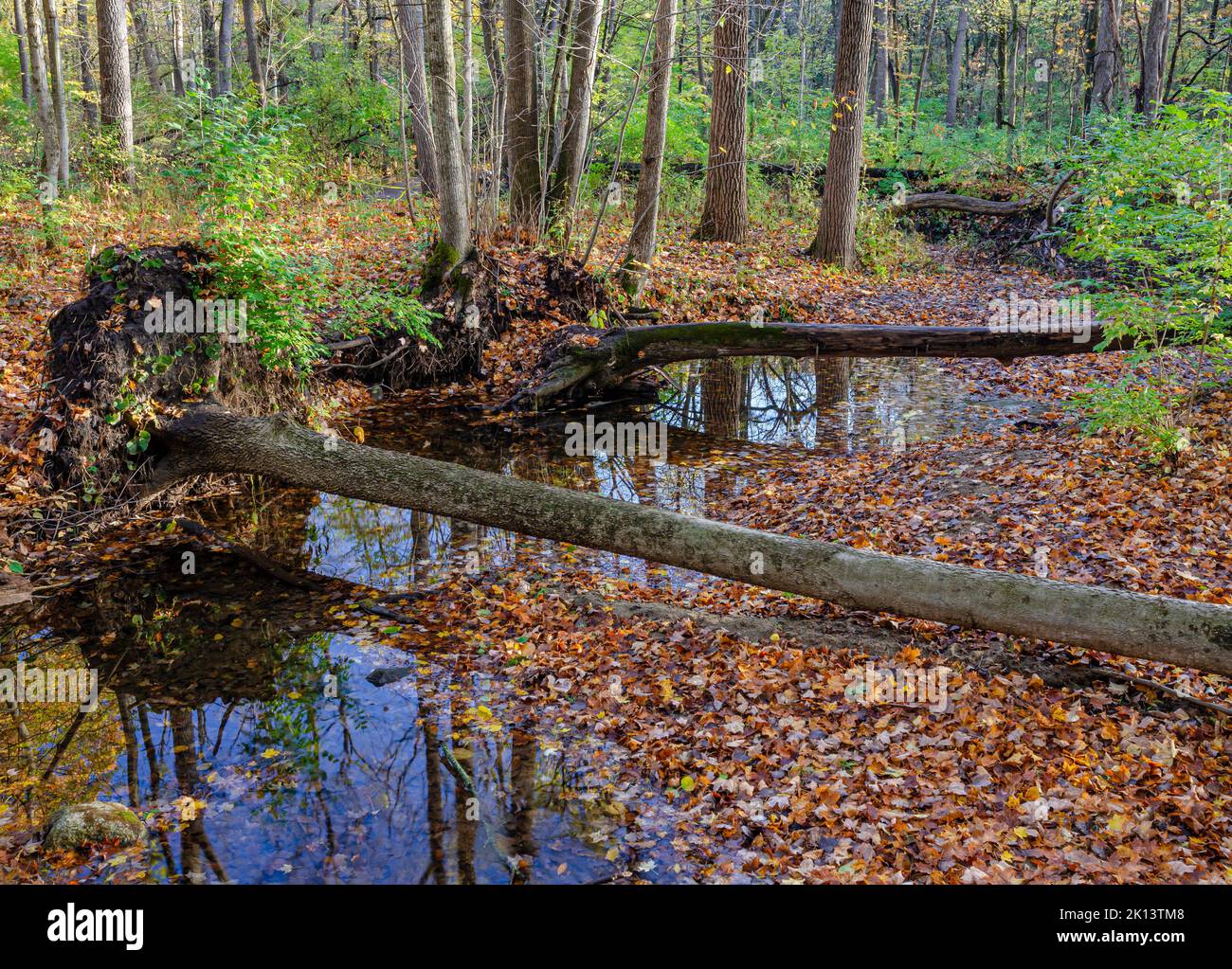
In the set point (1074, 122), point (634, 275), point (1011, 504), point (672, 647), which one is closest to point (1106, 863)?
point (672, 647)

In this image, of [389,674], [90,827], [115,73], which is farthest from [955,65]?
[90,827]

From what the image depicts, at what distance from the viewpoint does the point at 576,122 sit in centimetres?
1506

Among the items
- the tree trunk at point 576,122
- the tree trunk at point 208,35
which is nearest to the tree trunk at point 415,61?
the tree trunk at point 576,122

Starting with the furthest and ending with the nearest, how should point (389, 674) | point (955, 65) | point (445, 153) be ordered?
point (955, 65)
point (445, 153)
point (389, 674)

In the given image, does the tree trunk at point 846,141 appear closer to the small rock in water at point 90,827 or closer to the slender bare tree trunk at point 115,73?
the slender bare tree trunk at point 115,73

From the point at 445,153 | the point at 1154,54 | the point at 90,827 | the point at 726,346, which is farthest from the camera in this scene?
the point at 1154,54

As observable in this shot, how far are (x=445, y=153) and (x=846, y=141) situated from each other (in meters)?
10.3

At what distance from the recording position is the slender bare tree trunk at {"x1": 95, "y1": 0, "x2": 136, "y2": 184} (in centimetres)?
1564

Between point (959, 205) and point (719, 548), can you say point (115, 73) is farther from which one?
point (959, 205)

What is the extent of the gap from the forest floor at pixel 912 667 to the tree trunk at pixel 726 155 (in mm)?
9911

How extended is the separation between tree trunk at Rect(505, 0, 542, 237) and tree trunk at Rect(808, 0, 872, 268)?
6464mm

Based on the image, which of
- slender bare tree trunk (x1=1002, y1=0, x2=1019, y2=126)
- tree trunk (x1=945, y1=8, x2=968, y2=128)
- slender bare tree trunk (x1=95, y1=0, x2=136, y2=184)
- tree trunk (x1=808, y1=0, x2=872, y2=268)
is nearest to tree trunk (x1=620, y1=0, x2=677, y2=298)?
tree trunk (x1=808, y1=0, x2=872, y2=268)
